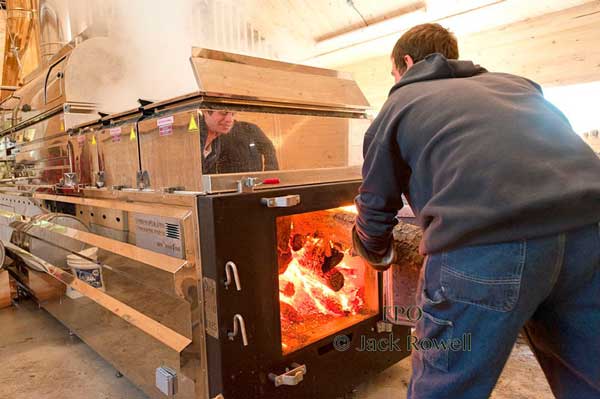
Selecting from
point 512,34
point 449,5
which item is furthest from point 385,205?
point 512,34

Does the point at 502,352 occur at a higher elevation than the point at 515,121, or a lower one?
lower

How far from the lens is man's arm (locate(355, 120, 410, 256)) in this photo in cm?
118

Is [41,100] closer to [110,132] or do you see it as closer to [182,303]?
[110,132]

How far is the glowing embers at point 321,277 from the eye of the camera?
187 cm

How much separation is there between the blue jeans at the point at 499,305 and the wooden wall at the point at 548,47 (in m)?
1.86

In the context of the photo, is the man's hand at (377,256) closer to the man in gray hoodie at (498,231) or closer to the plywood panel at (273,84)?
the man in gray hoodie at (498,231)

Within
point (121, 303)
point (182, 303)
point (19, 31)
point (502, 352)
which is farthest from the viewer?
point (19, 31)

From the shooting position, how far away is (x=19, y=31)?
404 cm

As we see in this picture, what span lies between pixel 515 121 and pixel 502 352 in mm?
586

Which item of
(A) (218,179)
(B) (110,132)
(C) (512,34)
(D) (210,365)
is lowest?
(D) (210,365)

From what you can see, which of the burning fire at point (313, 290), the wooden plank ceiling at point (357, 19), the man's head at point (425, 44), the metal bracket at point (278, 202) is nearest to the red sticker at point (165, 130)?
the metal bracket at point (278, 202)

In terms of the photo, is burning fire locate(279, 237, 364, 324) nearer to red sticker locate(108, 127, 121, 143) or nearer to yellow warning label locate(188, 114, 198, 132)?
yellow warning label locate(188, 114, 198, 132)

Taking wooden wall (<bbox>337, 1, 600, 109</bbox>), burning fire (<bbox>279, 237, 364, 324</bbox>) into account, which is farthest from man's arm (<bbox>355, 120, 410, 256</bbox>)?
wooden wall (<bbox>337, 1, 600, 109</bbox>)

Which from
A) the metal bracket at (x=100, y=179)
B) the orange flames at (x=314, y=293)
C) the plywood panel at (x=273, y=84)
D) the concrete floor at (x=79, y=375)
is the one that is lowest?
the concrete floor at (x=79, y=375)
